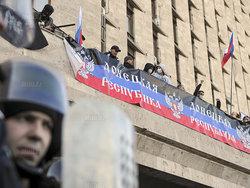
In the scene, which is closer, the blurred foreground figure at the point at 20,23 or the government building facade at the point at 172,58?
the blurred foreground figure at the point at 20,23

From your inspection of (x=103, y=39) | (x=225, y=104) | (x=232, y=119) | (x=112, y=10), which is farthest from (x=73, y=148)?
(x=225, y=104)

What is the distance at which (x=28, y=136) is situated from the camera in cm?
198

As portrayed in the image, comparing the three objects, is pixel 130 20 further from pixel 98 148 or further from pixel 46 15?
pixel 98 148

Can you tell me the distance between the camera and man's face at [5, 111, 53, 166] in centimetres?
196

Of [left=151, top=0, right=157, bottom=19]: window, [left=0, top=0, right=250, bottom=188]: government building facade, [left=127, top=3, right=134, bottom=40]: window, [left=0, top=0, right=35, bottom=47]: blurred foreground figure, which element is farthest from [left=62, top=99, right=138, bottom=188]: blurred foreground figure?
[left=151, top=0, right=157, bottom=19]: window

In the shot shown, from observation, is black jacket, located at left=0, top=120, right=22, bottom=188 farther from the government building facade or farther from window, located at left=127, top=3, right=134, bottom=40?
window, located at left=127, top=3, right=134, bottom=40

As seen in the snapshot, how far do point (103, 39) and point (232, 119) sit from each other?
550 cm

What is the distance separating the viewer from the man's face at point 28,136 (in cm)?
196

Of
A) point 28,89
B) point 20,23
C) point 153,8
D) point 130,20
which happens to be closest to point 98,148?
point 28,89

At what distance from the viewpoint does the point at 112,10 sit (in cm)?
1623

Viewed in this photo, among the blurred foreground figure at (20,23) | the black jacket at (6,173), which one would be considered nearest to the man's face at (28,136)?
the black jacket at (6,173)

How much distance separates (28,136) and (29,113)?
12cm

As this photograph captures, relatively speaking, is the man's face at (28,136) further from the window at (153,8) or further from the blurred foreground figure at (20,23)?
the window at (153,8)

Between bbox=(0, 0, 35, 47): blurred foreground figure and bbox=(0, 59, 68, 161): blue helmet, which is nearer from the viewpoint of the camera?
bbox=(0, 59, 68, 161): blue helmet
